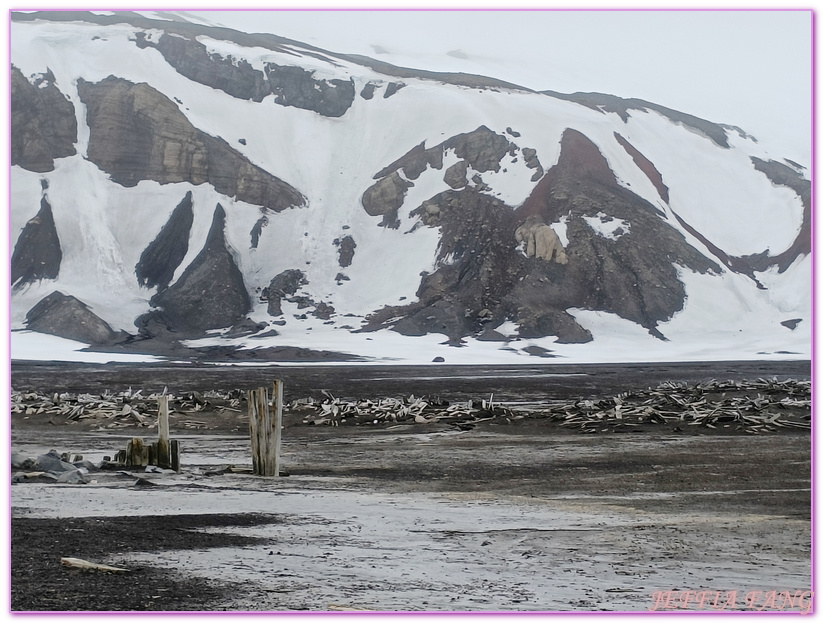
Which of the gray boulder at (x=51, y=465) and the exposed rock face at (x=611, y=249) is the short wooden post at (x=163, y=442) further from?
the exposed rock face at (x=611, y=249)

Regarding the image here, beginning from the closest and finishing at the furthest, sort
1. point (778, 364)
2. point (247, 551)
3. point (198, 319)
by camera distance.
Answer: point (247, 551) → point (778, 364) → point (198, 319)

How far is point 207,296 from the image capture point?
263 feet

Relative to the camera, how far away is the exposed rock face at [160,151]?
311ft

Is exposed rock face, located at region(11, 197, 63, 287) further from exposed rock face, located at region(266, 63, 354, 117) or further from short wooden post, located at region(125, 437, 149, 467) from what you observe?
short wooden post, located at region(125, 437, 149, 467)

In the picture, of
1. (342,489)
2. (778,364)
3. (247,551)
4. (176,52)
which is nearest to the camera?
(247,551)

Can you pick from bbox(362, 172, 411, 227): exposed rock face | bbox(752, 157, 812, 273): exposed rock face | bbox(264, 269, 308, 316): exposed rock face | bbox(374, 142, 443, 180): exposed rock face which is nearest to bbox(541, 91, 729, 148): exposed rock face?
bbox(752, 157, 812, 273): exposed rock face

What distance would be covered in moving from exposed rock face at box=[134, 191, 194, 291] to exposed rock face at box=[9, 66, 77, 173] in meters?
13.3

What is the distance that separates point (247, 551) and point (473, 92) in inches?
3885

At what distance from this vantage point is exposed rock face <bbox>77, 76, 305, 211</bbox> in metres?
94.9

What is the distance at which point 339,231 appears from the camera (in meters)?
92.9

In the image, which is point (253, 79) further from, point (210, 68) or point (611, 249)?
point (611, 249)

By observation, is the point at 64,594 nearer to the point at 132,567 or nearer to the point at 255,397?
the point at 132,567

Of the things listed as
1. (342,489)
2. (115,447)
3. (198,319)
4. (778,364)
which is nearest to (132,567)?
(342,489)

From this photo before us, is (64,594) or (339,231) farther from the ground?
(339,231)
